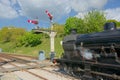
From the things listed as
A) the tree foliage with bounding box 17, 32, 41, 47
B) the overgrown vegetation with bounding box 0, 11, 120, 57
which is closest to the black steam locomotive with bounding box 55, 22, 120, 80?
the overgrown vegetation with bounding box 0, 11, 120, 57

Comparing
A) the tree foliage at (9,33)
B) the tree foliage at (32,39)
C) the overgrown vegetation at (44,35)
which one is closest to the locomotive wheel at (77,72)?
the overgrown vegetation at (44,35)

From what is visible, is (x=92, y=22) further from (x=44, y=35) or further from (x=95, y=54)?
(x=44, y=35)

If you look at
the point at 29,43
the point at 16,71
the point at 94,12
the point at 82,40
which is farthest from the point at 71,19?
the point at 82,40

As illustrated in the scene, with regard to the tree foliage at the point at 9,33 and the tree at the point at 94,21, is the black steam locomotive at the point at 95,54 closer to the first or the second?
the tree at the point at 94,21

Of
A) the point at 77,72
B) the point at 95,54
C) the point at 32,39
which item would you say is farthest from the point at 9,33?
the point at 95,54

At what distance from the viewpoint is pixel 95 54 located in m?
11.5

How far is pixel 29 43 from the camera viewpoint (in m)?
69.4

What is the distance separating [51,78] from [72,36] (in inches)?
113

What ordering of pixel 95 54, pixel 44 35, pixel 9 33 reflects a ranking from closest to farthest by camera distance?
pixel 95 54
pixel 44 35
pixel 9 33

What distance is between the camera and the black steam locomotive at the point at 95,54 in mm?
10078

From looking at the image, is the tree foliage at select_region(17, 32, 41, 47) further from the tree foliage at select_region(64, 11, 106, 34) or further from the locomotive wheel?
the locomotive wheel

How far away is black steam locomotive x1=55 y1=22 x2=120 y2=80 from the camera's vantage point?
10078 millimetres

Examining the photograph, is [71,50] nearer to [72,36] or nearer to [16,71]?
[72,36]

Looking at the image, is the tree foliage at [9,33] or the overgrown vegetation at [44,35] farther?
the tree foliage at [9,33]
